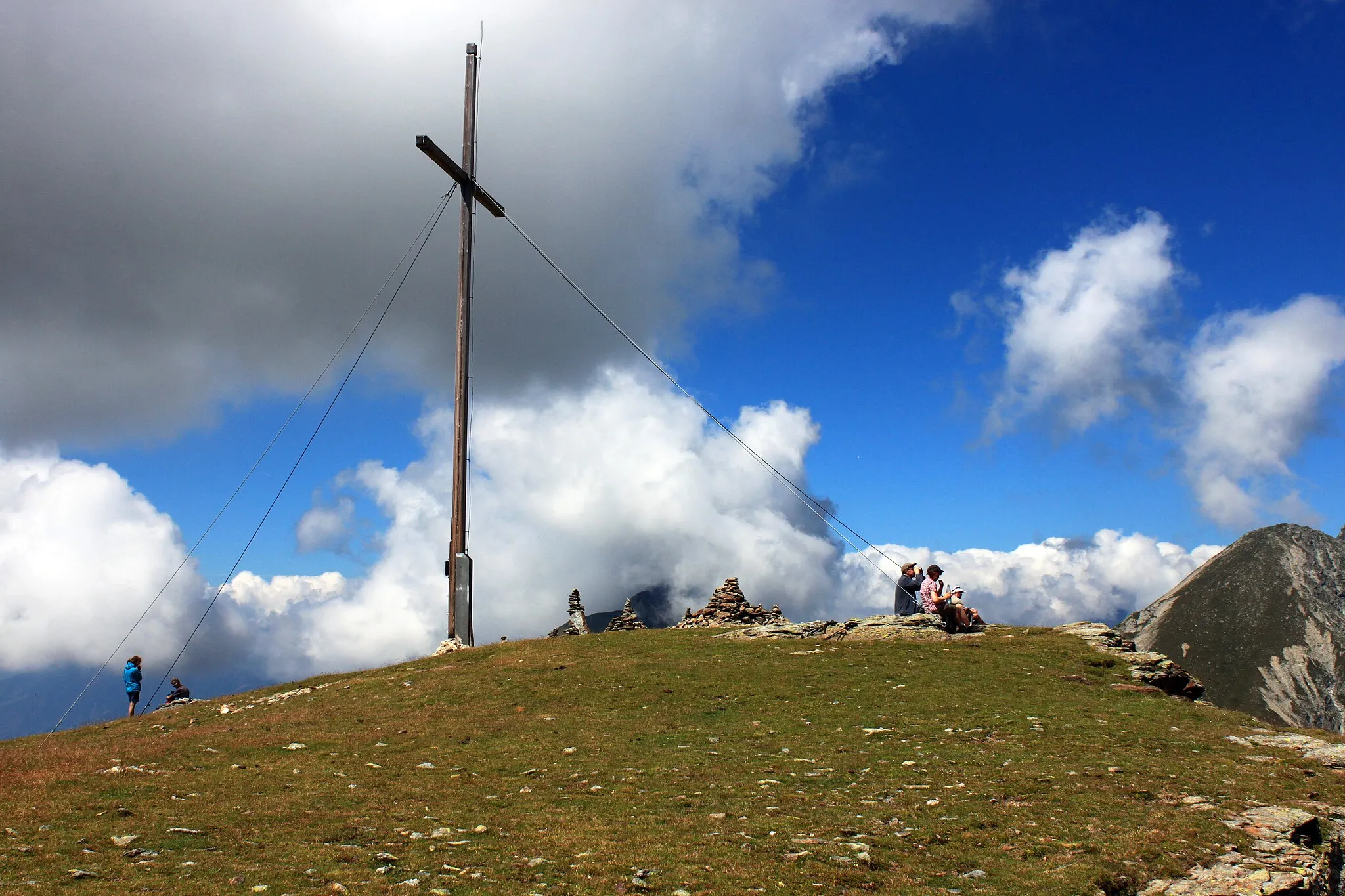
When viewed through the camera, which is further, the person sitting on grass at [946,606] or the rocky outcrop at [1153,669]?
the person sitting on grass at [946,606]

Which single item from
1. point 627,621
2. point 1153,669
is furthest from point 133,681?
point 1153,669

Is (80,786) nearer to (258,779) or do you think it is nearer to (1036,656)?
(258,779)

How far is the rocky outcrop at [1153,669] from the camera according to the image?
24688 millimetres

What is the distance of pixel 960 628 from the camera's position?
32125 mm

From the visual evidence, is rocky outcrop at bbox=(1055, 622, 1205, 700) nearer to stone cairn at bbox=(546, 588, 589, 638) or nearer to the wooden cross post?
the wooden cross post

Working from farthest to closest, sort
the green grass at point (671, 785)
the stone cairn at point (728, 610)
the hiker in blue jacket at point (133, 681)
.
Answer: the stone cairn at point (728, 610) < the hiker in blue jacket at point (133, 681) < the green grass at point (671, 785)

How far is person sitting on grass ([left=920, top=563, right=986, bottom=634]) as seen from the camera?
105 feet

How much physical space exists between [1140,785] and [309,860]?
13.4 metres

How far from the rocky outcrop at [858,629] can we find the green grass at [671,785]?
4031 mm

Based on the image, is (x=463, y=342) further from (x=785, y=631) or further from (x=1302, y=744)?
(x=1302, y=744)

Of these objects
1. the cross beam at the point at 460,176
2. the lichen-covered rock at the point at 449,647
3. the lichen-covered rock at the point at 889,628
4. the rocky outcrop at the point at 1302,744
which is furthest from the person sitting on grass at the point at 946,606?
the cross beam at the point at 460,176

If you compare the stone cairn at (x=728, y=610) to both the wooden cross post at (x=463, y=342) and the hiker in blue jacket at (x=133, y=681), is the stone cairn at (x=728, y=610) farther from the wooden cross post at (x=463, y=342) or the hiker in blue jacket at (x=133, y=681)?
the hiker in blue jacket at (x=133, y=681)

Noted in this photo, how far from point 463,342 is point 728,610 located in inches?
951

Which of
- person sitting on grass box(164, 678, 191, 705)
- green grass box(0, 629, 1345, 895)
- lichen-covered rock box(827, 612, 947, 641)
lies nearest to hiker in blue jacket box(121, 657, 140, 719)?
person sitting on grass box(164, 678, 191, 705)
